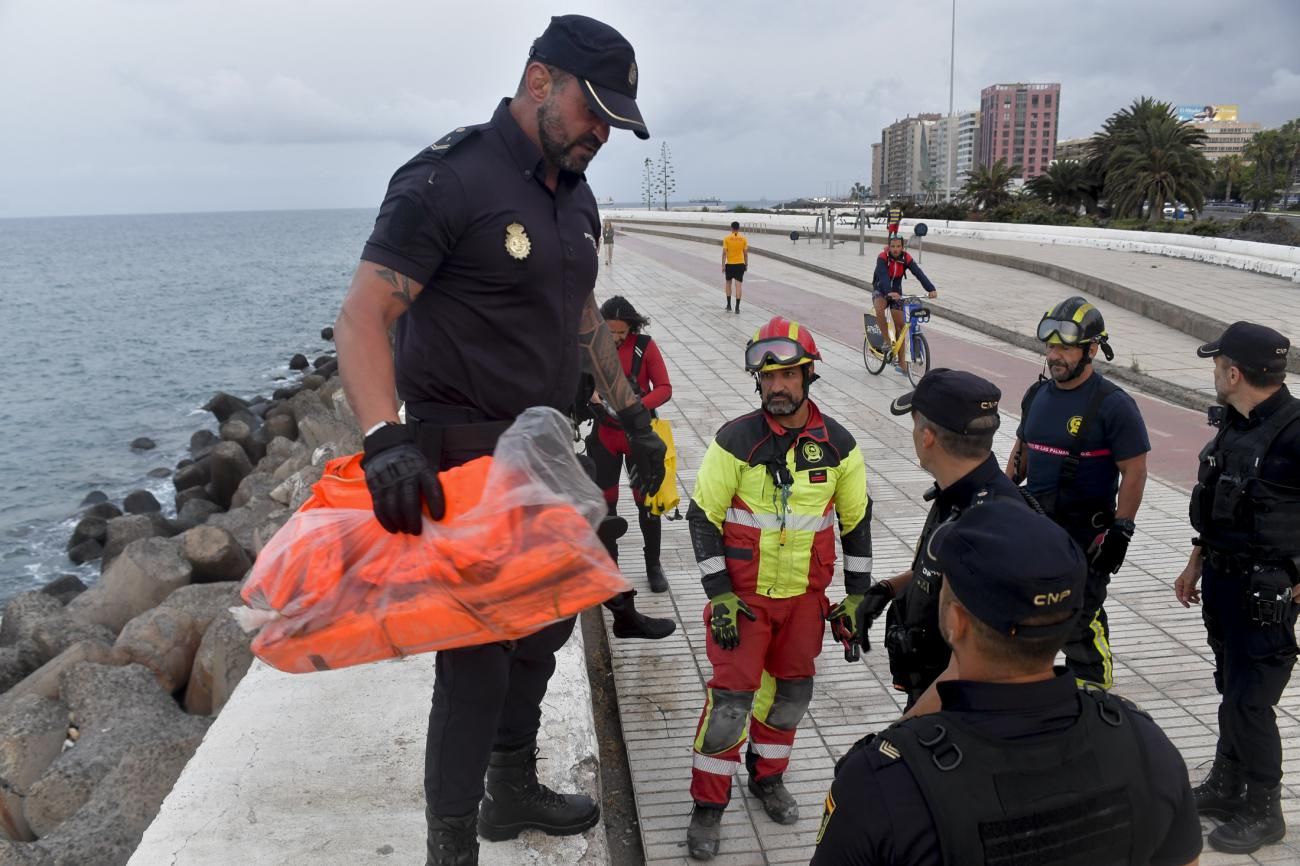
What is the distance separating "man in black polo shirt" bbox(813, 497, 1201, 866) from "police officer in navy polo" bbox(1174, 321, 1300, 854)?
2.12 m

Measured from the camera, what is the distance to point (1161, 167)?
1473 inches

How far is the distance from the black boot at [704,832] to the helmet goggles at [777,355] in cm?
167

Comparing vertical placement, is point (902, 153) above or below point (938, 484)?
above

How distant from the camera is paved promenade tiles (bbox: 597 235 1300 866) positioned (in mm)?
4098

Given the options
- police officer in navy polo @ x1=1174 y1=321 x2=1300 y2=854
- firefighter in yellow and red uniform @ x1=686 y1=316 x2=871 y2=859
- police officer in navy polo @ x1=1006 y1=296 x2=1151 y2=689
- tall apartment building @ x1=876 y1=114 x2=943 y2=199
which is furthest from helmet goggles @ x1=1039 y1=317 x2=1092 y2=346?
tall apartment building @ x1=876 y1=114 x2=943 y2=199

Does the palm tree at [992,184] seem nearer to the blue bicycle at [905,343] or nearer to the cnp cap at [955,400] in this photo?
the blue bicycle at [905,343]

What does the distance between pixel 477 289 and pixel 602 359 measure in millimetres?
781

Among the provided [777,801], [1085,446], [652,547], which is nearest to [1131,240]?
[652,547]

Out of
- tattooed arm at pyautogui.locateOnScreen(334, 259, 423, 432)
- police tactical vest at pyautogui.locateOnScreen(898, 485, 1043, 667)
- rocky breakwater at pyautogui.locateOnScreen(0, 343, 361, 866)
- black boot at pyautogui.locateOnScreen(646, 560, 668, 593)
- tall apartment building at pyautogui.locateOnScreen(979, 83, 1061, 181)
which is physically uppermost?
tall apartment building at pyautogui.locateOnScreen(979, 83, 1061, 181)

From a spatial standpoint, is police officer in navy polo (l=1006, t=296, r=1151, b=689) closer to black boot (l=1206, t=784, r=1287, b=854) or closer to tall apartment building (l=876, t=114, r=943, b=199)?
black boot (l=1206, t=784, r=1287, b=854)

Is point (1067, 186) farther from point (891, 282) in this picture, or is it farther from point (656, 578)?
point (656, 578)

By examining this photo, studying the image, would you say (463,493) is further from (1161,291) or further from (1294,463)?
(1161,291)

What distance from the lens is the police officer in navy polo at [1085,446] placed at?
4305 mm

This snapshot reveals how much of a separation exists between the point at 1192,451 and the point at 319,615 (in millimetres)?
9416
